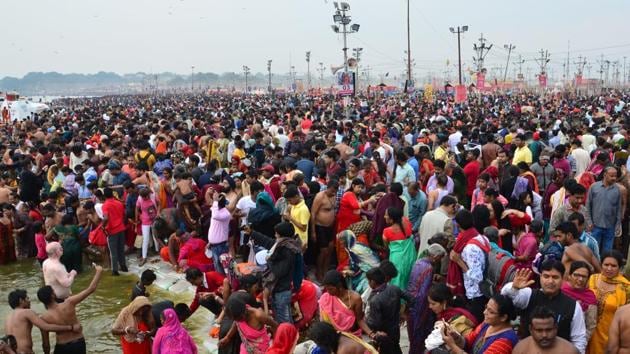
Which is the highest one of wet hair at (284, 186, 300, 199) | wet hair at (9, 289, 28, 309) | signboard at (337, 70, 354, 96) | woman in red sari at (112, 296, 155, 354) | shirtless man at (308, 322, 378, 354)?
signboard at (337, 70, 354, 96)

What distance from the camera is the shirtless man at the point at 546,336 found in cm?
354

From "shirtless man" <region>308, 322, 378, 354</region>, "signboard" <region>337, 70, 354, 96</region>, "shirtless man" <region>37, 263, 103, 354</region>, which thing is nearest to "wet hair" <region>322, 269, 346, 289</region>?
"shirtless man" <region>308, 322, 378, 354</region>

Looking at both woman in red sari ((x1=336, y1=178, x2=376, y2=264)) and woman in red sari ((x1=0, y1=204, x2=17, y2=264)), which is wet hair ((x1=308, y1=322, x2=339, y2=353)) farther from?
woman in red sari ((x1=0, y1=204, x2=17, y2=264))

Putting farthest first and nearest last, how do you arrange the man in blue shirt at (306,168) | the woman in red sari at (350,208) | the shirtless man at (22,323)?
the man in blue shirt at (306,168), the woman in red sari at (350,208), the shirtless man at (22,323)

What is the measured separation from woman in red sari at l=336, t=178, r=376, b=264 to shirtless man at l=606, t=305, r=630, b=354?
352 cm

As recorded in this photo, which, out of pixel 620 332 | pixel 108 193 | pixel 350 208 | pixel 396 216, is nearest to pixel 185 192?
pixel 108 193

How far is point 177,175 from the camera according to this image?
875 cm

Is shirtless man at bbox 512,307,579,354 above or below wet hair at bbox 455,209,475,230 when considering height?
below

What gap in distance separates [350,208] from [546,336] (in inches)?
148

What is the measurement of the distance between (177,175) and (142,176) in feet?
3.46

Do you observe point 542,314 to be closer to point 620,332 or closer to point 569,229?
point 620,332

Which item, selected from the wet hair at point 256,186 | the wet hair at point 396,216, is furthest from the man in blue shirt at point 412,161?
the wet hair at point 396,216

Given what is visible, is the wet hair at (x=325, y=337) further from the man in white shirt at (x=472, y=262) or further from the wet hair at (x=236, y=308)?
the man in white shirt at (x=472, y=262)

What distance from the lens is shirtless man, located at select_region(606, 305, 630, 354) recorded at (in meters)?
3.89
